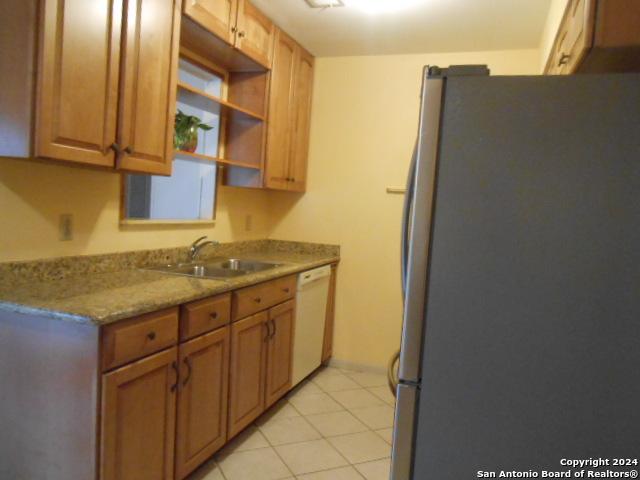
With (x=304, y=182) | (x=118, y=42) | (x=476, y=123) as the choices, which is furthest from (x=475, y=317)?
(x=304, y=182)

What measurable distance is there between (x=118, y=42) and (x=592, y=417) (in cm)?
194

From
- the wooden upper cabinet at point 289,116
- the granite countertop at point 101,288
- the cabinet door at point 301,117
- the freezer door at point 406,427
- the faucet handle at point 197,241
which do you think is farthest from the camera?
the cabinet door at point 301,117

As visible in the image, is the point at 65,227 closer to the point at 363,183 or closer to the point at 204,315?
the point at 204,315

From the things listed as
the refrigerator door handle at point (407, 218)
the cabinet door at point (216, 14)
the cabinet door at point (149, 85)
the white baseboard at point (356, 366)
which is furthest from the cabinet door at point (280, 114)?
the refrigerator door handle at point (407, 218)

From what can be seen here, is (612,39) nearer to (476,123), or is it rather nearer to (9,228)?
(476,123)

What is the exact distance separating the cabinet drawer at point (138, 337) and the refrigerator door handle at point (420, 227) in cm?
89

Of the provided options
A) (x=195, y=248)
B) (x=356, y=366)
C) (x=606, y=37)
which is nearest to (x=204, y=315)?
(x=195, y=248)

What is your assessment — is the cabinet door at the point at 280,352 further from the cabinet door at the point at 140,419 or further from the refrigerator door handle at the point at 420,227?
the refrigerator door handle at the point at 420,227

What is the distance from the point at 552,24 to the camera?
2270 mm

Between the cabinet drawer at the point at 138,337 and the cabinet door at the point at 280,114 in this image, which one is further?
the cabinet door at the point at 280,114

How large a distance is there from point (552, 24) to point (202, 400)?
2528 millimetres

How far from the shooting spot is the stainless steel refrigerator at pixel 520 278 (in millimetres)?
1045

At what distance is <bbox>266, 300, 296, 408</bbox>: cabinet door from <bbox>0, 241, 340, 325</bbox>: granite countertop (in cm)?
26

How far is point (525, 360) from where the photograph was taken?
110 cm
